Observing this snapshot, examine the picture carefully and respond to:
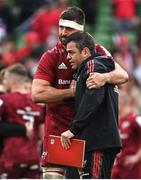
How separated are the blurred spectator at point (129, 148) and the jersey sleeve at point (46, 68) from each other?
3.10 meters

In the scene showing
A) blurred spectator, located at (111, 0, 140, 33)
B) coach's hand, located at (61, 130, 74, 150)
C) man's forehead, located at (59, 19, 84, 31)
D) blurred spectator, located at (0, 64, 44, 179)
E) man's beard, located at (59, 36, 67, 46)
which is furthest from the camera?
blurred spectator, located at (111, 0, 140, 33)

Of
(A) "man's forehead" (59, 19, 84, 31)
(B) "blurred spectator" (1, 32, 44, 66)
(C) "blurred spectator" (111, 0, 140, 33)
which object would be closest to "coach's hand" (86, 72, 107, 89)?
(A) "man's forehead" (59, 19, 84, 31)

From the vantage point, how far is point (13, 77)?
1081 centimetres

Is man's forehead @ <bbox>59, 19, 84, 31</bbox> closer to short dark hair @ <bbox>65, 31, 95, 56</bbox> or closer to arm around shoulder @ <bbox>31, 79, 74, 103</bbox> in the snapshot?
short dark hair @ <bbox>65, 31, 95, 56</bbox>

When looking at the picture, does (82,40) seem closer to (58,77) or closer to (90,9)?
(58,77)

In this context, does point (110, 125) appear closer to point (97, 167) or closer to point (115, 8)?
point (97, 167)

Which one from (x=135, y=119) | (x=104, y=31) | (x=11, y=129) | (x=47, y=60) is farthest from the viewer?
(x=104, y=31)

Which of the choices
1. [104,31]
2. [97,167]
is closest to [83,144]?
[97,167]

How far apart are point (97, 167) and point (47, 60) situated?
1.26 meters

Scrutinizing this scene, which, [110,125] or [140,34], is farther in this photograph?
[140,34]

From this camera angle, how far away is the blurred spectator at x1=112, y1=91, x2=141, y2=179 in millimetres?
11445

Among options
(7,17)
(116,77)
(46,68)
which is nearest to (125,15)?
(7,17)

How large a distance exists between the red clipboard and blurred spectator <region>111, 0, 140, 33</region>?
12.1 m

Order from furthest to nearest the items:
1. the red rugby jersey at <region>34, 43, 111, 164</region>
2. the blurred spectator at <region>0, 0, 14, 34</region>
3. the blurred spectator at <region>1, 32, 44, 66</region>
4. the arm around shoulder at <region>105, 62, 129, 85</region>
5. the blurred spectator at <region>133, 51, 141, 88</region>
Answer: the blurred spectator at <region>0, 0, 14, 34</region>, the blurred spectator at <region>133, 51, 141, 88</region>, the blurred spectator at <region>1, 32, 44, 66</region>, the red rugby jersey at <region>34, 43, 111, 164</region>, the arm around shoulder at <region>105, 62, 129, 85</region>
